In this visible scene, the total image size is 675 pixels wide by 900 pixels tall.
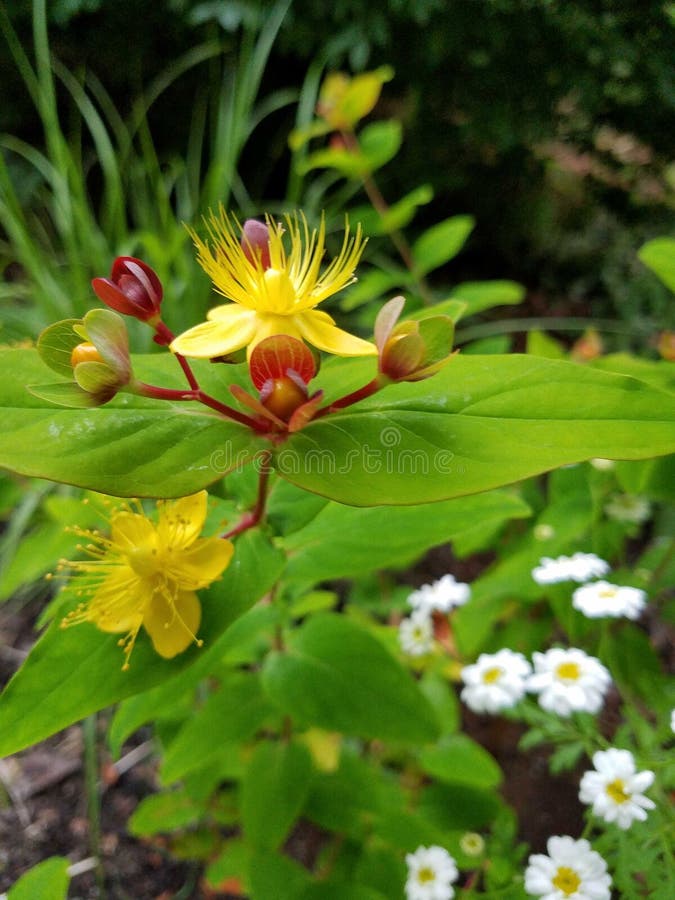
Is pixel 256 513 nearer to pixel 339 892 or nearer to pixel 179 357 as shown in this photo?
pixel 179 357

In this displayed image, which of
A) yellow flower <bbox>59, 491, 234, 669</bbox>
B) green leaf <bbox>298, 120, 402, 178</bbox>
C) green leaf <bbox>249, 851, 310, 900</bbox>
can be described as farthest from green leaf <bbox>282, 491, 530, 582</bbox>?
green leaf <bbox>298, 120, 402, 178</bbox>

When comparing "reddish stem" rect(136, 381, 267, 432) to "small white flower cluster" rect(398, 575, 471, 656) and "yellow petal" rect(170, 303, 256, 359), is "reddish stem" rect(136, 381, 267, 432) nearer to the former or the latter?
"yellow petal" rect(170, 303, 256, 359)

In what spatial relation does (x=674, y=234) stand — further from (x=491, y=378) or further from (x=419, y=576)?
(x=491, y=378)

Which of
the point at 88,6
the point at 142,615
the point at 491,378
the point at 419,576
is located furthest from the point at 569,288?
the point at 142,615

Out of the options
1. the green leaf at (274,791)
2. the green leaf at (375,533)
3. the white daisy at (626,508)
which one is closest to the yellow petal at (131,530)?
the green leaf at (375,533)

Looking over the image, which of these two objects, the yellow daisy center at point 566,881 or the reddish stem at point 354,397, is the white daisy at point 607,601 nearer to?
the yellow daisy center at point 566,881

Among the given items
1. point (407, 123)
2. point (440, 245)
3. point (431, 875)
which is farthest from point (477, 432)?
point (407, 123)
